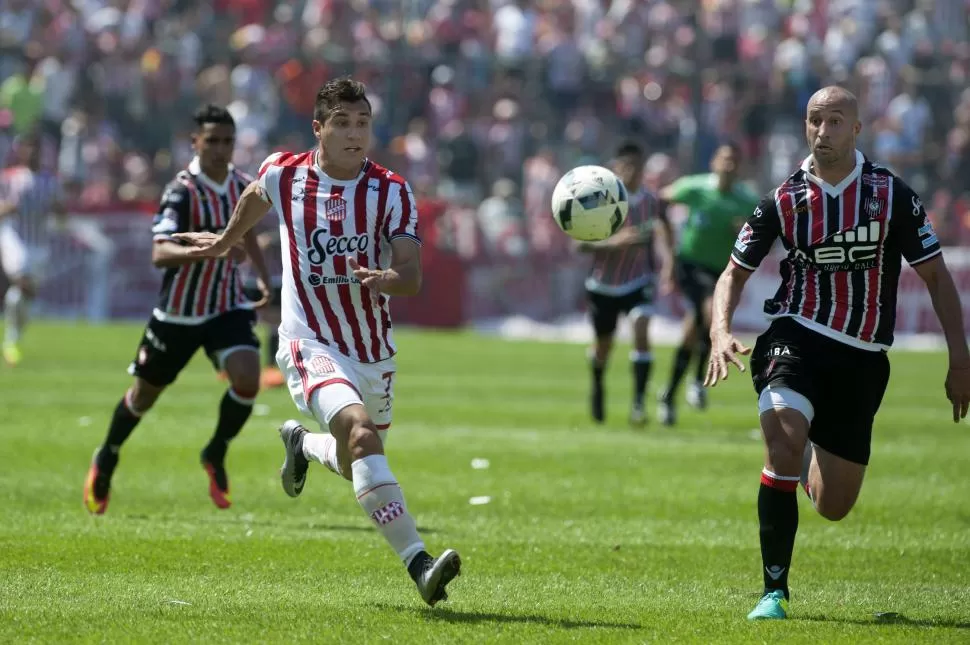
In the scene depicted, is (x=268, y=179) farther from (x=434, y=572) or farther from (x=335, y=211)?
(x=434, y=572)

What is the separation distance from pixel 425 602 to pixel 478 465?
5595mm

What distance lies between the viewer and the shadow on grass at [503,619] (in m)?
6.86

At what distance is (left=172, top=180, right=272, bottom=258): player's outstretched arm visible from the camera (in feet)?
25.6

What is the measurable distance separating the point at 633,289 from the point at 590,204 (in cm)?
635

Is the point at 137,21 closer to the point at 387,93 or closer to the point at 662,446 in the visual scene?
the point at 387,93

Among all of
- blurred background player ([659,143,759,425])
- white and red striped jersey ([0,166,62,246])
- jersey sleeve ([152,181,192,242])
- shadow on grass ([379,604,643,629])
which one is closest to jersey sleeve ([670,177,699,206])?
blurred background player ([659,143,759,425])

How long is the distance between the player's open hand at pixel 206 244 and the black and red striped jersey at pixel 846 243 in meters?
2.51

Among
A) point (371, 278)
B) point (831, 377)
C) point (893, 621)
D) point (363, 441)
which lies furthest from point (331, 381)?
point (893, 621)

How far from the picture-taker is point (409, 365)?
22000mm

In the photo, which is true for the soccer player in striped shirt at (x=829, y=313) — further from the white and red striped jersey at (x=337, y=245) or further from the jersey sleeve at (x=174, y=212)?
the jersey sleeve at (x=174, y=212)

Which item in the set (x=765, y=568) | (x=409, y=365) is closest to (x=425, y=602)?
(x=765, y=568)

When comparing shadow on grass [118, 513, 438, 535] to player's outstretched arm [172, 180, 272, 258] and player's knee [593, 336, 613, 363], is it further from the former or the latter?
player's knee [593, 336, 613, 363]

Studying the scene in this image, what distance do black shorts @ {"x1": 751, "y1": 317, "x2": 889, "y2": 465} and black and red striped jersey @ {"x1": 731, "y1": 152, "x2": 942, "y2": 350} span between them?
0.06 meters

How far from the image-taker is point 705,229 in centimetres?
1708
